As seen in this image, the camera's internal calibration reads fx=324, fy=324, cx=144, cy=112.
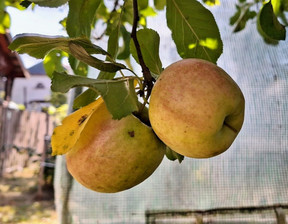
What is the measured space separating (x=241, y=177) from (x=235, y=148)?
0.41 feet

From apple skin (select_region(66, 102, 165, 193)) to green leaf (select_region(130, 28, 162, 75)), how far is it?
7.1 inches

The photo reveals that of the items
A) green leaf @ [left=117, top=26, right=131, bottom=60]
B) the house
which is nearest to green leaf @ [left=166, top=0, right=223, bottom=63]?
green leaf @ [left=117, top=26, right=131, bottom=60]

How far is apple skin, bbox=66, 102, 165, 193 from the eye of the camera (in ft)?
1.82

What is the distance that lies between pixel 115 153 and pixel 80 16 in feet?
1.35

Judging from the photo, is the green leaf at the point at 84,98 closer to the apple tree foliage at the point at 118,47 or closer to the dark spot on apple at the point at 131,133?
the apple tree foliage at the point at 118,47

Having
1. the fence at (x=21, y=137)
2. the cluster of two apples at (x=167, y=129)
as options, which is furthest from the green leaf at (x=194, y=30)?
the fence at (x=21, y=137)

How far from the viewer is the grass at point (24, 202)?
376 cm

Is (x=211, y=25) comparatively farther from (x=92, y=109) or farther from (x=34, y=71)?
(x=34, y=71)

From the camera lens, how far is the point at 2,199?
14.8 feet

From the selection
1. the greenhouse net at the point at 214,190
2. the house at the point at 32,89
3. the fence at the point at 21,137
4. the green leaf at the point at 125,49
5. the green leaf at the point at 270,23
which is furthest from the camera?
the house at the point at 32,89

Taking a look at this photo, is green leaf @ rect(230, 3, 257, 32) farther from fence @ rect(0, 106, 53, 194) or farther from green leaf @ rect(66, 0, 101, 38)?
fence @ rect(0, 106, 53, 194)

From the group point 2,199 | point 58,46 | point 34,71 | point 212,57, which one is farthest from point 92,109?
point 34,71

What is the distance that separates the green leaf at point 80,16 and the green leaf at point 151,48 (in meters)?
0.15

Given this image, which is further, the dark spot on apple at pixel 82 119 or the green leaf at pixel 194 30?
the green leaf at pixel 194 30
